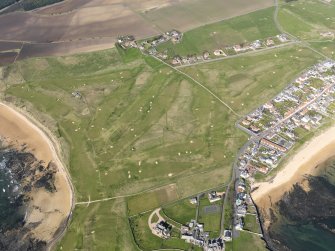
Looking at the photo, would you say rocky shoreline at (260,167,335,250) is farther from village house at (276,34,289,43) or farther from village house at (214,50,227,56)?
village house at (276,34,289,43)

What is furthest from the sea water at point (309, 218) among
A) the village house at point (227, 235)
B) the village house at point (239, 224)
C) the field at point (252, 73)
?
the field at point (252, 73)

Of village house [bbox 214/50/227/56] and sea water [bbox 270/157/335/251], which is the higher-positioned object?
village house [bbox 214/50/227/56]

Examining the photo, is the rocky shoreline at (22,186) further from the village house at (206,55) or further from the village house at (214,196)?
the village house at (206,55)

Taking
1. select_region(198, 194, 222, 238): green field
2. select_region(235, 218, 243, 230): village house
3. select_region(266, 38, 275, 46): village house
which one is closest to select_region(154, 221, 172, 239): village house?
select_region(198, 194, 222, 238): green field

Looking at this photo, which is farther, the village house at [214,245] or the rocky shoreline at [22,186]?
the rocky shoreline at [22,186]

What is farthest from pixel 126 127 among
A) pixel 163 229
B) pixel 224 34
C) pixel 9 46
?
pixel 9 46

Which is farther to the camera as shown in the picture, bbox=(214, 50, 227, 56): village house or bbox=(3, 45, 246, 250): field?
bbox=(214, 50, 227, 56): village house
